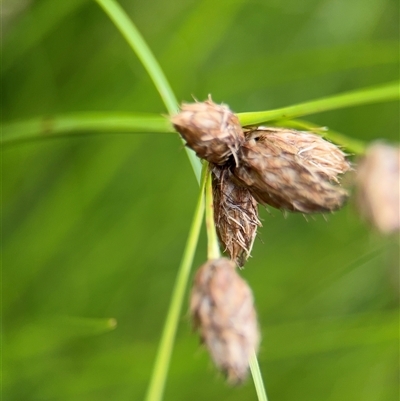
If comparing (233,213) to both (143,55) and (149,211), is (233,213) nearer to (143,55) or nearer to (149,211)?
(143,55)

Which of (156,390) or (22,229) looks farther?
(22,229)

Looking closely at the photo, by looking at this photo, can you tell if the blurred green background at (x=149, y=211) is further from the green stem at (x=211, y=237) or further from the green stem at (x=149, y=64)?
the green stem at (x=211, y=237)

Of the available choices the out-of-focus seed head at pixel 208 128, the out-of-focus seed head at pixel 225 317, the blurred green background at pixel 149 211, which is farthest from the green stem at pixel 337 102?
the blurred green background at pixel 149 211

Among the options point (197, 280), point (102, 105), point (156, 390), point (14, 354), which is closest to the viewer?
point (156, 390)

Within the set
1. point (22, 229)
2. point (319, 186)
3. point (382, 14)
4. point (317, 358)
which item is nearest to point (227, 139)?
point (319, 186)

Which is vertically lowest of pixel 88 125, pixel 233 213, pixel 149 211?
pixel 233 213

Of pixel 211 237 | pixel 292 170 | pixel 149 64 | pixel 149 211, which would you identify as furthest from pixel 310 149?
pixel 149 211

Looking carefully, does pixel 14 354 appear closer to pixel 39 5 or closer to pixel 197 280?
pixel 39 5
